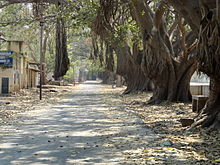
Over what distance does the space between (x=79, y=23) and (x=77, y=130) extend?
11.6 m

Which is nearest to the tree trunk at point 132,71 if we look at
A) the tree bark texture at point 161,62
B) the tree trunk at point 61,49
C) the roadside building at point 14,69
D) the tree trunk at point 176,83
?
the tree trunk at point 61,49

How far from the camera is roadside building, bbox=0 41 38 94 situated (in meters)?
27.5

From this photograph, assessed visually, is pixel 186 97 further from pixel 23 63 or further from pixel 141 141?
pixel 23 63

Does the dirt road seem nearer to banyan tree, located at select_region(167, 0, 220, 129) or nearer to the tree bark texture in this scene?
banyan tree, located at select_region(167, 0, 220, 129)

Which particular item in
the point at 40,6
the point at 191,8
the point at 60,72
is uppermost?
the point at 40,6

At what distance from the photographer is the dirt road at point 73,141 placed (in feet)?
22.4

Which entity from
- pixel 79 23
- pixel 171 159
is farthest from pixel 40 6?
pixel 171 159

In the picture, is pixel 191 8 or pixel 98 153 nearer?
pixel 98 153

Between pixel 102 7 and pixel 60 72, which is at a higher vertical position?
pixel 102 7

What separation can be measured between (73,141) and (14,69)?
21428 millimetres

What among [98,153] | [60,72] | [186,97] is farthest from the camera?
[60,72]

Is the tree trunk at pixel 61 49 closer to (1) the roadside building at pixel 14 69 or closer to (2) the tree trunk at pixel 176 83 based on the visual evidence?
(1) the roadside building at pixel 14 69

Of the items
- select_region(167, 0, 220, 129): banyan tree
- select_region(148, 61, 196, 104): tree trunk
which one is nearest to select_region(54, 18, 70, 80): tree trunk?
select_region(148, 61, 196, 104): tree trunk

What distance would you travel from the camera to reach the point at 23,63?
33.5m
